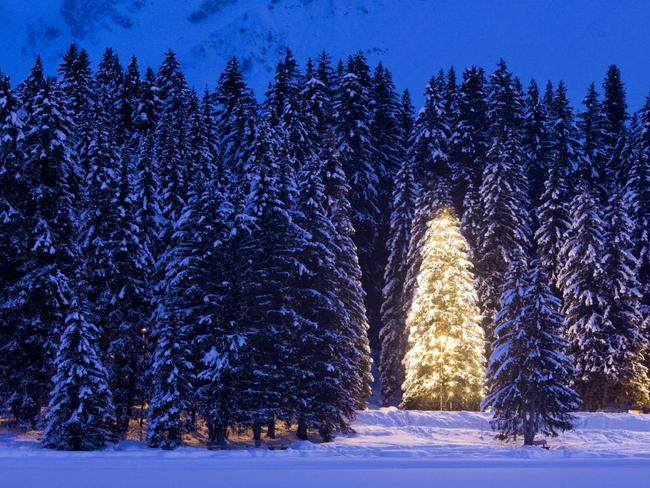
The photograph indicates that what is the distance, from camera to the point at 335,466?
19.6 meters

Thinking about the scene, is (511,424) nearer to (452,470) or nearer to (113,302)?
(452,470)

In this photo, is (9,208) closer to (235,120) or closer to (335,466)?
(335,466)

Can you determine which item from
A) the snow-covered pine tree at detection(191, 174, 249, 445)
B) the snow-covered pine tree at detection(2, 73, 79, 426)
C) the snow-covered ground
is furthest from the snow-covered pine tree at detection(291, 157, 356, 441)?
the snow-covered pine tree at detection(2, 73, 79, 426)

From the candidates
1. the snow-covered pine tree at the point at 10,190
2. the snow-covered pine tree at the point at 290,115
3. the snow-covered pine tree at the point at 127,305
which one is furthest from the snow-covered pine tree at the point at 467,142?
the snow-covered pine tree at the point at 10,190

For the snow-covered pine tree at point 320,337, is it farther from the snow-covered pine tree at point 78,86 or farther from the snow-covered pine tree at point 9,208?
the snow-covered pine tree at point 78,86

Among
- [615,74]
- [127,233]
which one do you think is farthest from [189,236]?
[615,74]

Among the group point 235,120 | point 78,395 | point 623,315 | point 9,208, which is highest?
point 235,120

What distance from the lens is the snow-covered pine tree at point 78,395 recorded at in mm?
26359

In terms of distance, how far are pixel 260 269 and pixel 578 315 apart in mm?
20208

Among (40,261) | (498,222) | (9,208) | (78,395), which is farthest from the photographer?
(498,222)

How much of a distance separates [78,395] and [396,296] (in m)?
24.3

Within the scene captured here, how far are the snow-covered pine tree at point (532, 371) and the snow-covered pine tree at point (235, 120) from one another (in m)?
21.5

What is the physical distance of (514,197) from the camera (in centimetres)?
4697

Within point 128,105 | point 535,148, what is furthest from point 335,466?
point 128,105
